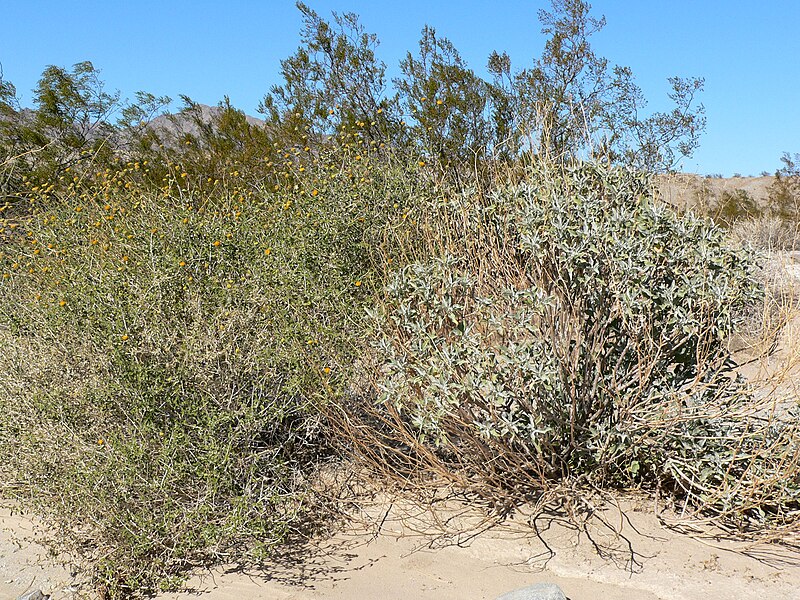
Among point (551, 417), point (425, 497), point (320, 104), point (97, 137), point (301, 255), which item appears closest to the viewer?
point (551, 417)

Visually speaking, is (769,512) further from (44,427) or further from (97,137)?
(97,137)

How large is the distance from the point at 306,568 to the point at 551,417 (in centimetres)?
146

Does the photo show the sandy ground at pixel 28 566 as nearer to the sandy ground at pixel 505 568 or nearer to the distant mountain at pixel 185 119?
the sandy ground at pixel 505 568

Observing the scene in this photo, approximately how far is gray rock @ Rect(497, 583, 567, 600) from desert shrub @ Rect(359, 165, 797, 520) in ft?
2.22

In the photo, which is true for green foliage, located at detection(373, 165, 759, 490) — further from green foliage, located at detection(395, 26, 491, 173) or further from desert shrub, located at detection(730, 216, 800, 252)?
green foliage, located at detection(395, 26, 491, 173)

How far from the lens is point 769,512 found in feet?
13.0

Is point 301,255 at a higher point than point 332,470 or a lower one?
higher

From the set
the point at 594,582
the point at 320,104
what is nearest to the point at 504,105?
the point at 320,104

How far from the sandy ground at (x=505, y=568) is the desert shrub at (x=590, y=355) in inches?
10.4

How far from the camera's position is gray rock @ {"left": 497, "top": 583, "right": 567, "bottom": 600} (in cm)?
342

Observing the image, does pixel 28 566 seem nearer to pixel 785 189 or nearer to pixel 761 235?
pixel 761 235

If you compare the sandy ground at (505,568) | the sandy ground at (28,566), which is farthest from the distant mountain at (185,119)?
the sandy ground at (505,568)

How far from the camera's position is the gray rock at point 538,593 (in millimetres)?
3422

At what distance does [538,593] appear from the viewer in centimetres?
345
